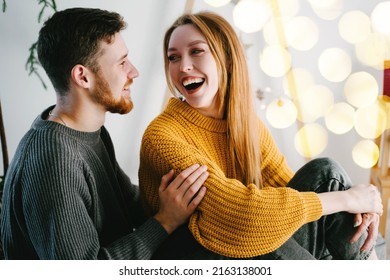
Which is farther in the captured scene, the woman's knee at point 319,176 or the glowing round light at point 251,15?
the glowing round light at point 251,15

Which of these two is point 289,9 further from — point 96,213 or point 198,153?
point 96,213

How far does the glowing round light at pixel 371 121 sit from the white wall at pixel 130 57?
4.9 inches

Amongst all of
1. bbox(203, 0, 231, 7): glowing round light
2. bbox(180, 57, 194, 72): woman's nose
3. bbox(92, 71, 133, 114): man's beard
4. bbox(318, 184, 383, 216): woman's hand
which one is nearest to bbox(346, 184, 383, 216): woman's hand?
bbox(318, 184, 383, 216): woman's hand

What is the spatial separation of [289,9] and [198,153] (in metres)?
0.84

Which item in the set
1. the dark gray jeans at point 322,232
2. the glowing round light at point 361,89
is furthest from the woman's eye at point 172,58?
the glowing round light at point 361,89

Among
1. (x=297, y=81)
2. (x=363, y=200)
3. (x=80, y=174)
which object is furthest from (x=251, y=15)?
(x=80, y=174)

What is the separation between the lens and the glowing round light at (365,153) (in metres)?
1.62

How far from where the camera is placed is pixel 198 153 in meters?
0.95

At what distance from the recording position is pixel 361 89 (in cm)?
162

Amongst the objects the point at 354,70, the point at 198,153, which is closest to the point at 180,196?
the point at 198,153

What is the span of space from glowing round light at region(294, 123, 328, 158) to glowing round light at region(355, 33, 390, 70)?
1.06 ft

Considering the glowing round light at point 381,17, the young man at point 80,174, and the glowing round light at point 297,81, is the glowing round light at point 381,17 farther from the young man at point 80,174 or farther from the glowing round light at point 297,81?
the young man at point 80,174

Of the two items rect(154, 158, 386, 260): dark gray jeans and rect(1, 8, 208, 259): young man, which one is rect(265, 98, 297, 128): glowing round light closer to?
rect(154, 158, 386, 260): dark gray jeans
